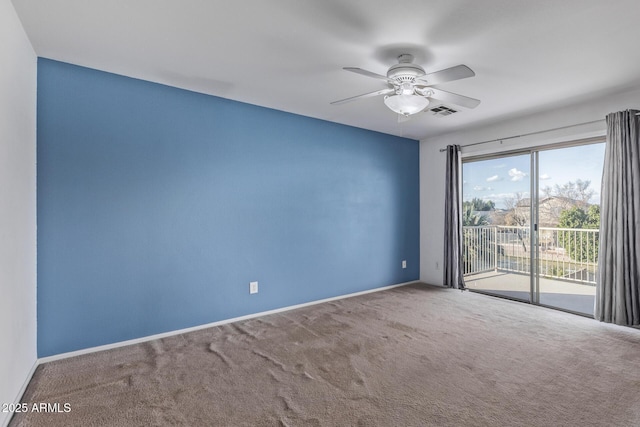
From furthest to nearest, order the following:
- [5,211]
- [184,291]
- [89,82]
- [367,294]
A: [367,294] < [184,291] < [89,82] < [5,211]

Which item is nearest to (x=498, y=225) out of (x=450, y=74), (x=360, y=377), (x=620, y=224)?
(x=620, y=224)

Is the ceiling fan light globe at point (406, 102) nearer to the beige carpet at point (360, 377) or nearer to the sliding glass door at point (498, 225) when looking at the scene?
the beige carpet at point (360, 377)

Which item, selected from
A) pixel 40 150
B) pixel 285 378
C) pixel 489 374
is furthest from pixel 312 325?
pixel 40 150

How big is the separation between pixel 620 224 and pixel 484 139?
1853 mm

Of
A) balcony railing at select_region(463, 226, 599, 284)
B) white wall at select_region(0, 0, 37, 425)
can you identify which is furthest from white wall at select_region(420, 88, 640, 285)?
white wall at select_region(0, 0, 37, 425)

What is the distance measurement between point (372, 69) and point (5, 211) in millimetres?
2664

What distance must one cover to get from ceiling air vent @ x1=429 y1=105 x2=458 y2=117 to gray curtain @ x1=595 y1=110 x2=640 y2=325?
1.51 m

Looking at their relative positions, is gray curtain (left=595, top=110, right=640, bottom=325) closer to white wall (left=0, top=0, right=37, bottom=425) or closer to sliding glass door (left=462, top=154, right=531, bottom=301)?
sliding glass door (left=462, top=154, right=531, bottom=301)

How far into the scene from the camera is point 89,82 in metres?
2.62

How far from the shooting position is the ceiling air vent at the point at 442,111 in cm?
352

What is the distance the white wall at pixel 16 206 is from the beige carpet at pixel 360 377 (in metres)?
0.31

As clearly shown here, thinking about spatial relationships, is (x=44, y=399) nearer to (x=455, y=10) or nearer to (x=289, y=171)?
(x=289, y=171)

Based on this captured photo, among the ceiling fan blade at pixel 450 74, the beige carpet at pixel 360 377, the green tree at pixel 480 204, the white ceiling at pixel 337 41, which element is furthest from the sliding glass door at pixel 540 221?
the ceiling fan blade at pixel 450 74

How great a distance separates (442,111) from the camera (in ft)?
11.9
